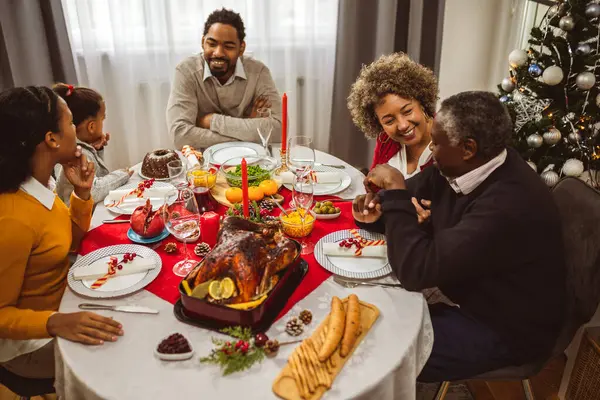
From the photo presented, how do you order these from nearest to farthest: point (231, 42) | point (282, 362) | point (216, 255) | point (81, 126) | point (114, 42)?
point (282, 362)
point (216, 255)
point (81, 126)
point (231, 42)
point (114, 42)

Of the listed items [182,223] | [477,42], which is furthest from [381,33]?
[182,223]

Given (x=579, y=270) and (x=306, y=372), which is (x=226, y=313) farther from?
A: (x=579, y=270)

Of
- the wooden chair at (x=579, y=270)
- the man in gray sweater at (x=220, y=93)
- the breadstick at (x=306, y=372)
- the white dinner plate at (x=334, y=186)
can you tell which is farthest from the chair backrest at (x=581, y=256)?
the man in gray sweater at (x=220, y=93)

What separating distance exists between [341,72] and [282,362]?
2.92 meters

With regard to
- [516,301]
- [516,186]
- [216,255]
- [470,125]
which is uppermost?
[470,125]

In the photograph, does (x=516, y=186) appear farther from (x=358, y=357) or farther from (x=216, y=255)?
(x=216, y=255)

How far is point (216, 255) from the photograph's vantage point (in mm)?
1340

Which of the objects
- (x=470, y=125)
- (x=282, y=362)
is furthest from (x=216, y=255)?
(x=470, y=125)

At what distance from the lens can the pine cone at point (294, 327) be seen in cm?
129

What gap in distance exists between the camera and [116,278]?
4.89ft

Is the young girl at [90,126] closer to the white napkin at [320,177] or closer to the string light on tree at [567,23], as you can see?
the white napkin at [320,177]

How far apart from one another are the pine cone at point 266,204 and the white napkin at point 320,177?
0.19 meters

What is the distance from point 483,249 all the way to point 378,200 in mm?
445

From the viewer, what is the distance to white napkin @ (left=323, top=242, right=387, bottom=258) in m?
1.60
